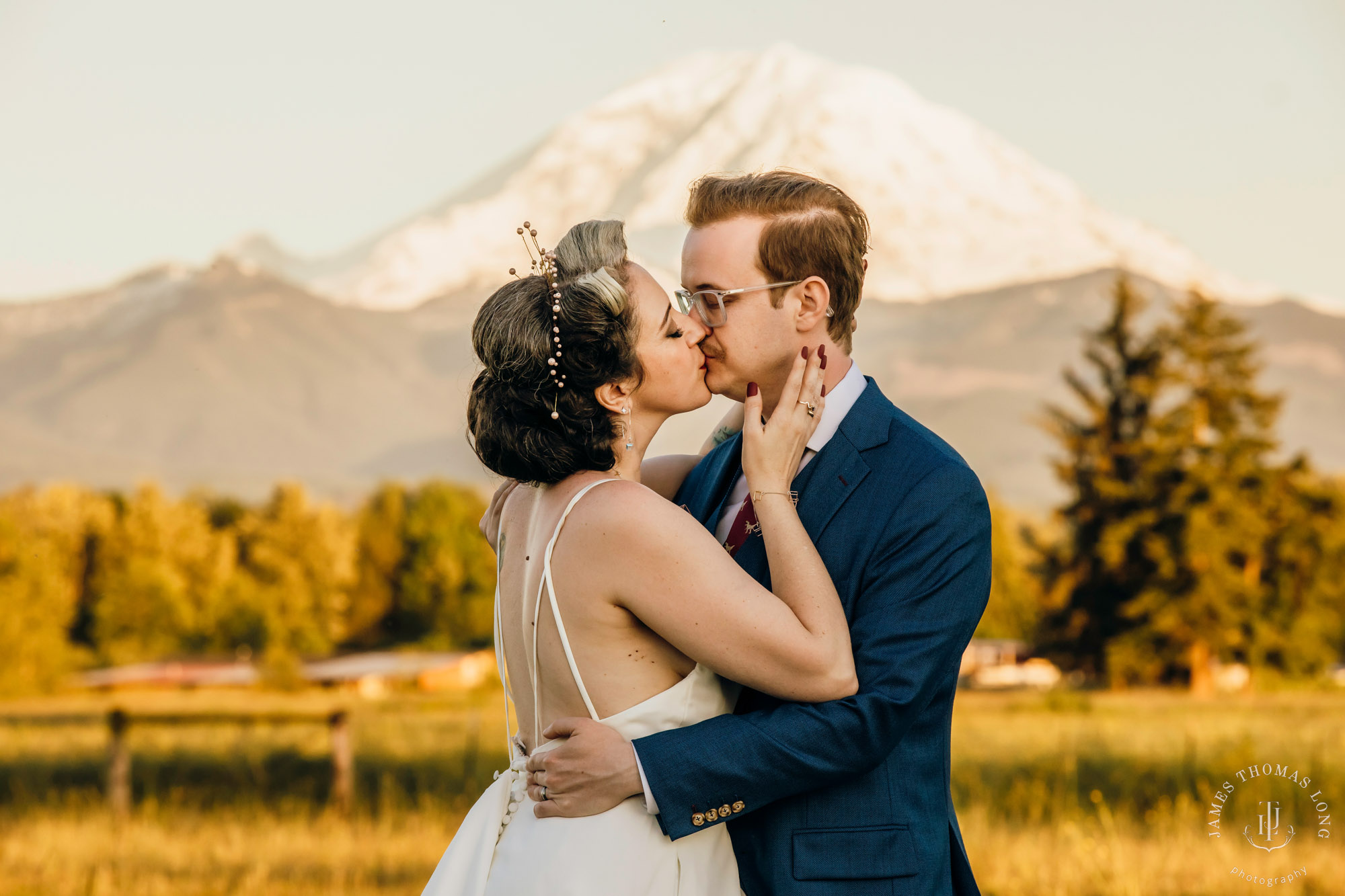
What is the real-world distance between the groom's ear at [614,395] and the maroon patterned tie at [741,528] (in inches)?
19.7

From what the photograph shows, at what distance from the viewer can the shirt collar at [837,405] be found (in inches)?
141

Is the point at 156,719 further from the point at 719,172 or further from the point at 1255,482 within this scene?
the point at 1255,482

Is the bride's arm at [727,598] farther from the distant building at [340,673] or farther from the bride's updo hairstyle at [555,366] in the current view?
the distant building at [340,673]

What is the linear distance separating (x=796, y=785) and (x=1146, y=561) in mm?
48835

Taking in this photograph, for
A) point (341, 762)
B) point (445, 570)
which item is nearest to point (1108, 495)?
point (341, 762)

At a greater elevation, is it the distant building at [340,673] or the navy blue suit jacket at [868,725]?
the navy blue suit jacket at [868,725]

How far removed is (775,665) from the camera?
3035 mm

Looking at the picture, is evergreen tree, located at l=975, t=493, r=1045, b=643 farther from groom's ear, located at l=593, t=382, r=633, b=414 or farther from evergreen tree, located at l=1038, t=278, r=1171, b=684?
groom's ear, located at l=593, t=382, r=633, b=414

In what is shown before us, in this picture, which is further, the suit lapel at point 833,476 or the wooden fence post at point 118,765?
the wooden fence post at point 118,765

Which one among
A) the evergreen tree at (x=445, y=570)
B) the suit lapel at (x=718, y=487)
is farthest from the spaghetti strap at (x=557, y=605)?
the evergreen tree at (x=445, y=570)

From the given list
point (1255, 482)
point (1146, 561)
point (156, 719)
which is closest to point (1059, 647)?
point (1146, 561)

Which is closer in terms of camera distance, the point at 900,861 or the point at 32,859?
the point at 900,861

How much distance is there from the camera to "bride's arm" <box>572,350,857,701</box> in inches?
119

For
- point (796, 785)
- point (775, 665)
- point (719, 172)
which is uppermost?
point (719, 172)
